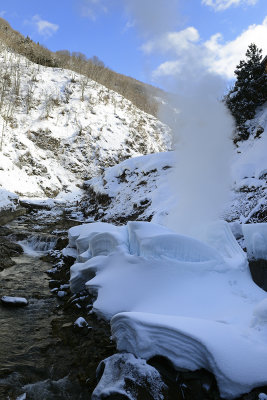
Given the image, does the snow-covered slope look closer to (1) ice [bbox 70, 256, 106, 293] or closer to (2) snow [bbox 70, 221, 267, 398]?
(2) snow [bbox 70, 221, 267, 398]

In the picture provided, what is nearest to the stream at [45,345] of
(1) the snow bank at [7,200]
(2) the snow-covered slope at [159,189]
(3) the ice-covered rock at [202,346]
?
(3) the ice-covered rock at [202,346]

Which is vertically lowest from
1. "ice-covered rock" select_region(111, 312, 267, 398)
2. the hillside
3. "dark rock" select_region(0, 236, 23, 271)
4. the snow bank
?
"dark rock" select_region(0, 236, 23, 271)

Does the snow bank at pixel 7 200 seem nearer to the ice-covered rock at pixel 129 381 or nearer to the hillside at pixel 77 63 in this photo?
the ice-covered rock at pixel 129 381

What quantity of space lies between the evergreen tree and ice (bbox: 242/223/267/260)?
1100 cm

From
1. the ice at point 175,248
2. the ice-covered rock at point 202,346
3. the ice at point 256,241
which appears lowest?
the ice-covered rock at point 202,346

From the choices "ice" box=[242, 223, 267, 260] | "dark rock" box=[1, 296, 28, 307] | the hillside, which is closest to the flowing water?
"dark rock" box=[1, 296, 28, 307]

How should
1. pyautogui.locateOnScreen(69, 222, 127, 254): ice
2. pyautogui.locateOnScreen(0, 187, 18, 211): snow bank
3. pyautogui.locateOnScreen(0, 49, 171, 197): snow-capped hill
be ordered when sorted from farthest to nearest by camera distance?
pyautogui.locateOnScreen(0, 49, 171, 197): snow-capped hill
pyautogui.locateOnScreen(0, 187, 18, 211): snow bank
pyautogui.locateOnScreen(69, 222, 127, 254): ice

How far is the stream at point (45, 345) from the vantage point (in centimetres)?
385

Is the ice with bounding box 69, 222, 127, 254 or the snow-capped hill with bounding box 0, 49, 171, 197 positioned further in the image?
the snow-capped hill with bounding box 0, 49, 171, 197

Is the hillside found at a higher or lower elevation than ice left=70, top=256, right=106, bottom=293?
higher

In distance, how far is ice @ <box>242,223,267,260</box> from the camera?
18.9 ft

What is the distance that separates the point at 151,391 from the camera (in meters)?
3.24

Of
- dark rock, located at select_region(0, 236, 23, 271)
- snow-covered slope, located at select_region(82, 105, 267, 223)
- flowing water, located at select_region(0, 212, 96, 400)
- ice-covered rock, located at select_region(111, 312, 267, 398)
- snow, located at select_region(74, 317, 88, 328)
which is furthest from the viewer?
snow-covered slope, located at select_region(82, 105, 267, 223)

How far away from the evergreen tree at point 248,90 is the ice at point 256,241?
11.0 m
